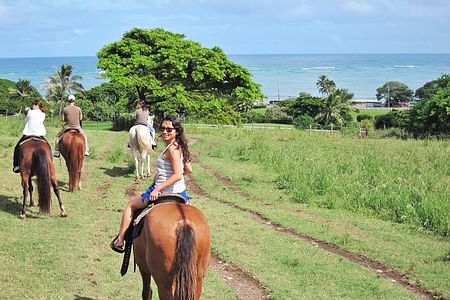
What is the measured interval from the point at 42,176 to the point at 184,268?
613 cm

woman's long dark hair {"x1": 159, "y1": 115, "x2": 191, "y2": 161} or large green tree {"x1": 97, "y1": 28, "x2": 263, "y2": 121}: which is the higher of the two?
large green tree {"x1": 97, "y1": 28, "x2": 263, "y2": 121}

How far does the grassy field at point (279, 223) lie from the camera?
24.6 feet

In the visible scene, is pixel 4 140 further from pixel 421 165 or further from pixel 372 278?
pixel 372 278

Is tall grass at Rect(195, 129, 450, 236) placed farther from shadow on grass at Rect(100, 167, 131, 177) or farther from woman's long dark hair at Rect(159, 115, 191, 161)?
woman's long dark hair at Rect(159, 115, 191, 161)

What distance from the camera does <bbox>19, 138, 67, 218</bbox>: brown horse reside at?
10383 millimetres

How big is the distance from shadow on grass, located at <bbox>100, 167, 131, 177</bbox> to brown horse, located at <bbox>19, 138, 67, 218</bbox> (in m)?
5.93

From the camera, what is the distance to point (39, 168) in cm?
1041

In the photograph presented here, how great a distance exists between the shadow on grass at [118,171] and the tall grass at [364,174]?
4.69 m

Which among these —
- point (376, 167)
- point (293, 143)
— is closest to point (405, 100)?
point (293, 143)

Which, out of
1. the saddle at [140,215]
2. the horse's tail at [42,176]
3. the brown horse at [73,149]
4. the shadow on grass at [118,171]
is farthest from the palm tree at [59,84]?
the saddle at [140,215]

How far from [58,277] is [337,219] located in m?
6.57

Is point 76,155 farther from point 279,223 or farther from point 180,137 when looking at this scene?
point 180,137

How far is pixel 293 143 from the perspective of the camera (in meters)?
25.2

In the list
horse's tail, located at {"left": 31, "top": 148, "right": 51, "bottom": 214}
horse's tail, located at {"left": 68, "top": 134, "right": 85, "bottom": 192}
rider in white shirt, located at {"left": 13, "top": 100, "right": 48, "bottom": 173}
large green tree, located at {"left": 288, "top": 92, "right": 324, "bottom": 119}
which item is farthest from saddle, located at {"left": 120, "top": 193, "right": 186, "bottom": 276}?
large green tree, located at {"left": 288, "top": 92, "right": 324, "bottom": 119}
